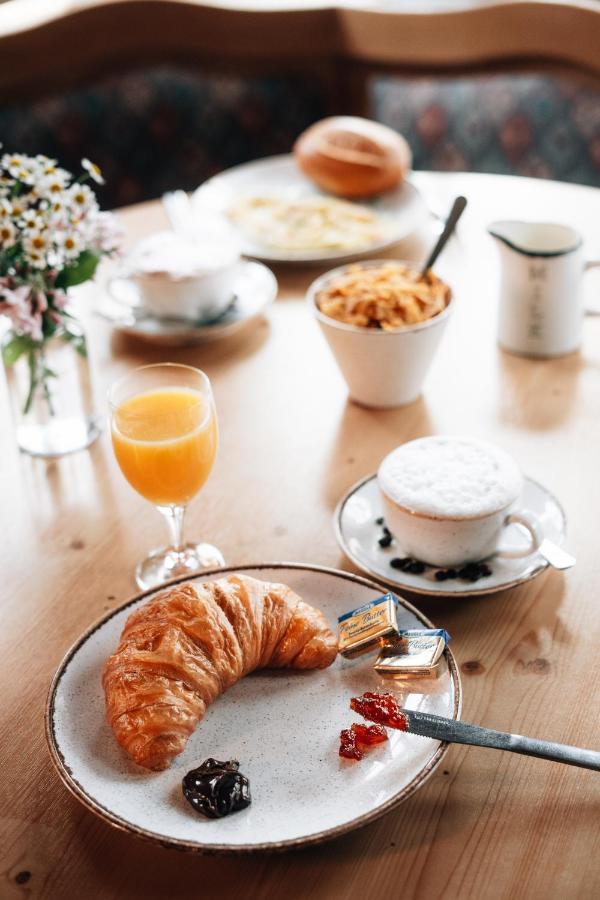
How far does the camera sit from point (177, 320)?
170 cm

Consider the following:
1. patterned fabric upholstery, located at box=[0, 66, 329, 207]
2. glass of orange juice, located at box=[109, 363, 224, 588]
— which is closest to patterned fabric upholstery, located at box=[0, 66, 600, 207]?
patterned fabric upholstery, located at box=[0, 66, 329, 207]

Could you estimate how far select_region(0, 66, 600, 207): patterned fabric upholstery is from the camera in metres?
2.85

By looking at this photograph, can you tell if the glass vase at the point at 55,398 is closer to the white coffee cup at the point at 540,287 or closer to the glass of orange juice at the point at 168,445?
the glass of orange juice at the point at 168,445

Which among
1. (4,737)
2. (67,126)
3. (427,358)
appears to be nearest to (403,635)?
(4,737)

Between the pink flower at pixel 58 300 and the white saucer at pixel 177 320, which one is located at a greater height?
the pink flower at pixel 58 300

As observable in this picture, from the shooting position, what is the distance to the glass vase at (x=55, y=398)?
1.39 meters

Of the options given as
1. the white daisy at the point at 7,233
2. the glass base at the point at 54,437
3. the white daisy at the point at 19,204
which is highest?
the white daisy at the point at 19,204

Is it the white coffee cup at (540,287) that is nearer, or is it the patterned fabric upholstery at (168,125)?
the white coffee cup at (540,287)

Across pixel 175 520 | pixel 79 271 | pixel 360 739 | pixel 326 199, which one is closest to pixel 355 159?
pixel 326 199

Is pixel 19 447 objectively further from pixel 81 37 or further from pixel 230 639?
pixel 81 37

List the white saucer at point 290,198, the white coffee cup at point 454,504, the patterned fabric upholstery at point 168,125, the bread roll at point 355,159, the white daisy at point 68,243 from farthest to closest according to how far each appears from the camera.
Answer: the patterned fabric upholstery at point 168,125, the bread roll at point 355,159, the white saucer at point 290,198, the white daisy at point 68,243, the white coffee cup at point 454,504

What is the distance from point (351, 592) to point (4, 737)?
1.24 feet

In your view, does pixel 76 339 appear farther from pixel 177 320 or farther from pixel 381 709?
pixel 381 709

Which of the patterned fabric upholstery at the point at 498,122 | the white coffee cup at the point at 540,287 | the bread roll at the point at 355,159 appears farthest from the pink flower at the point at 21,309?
the patterned fabric upholstery at the point at 498,122
